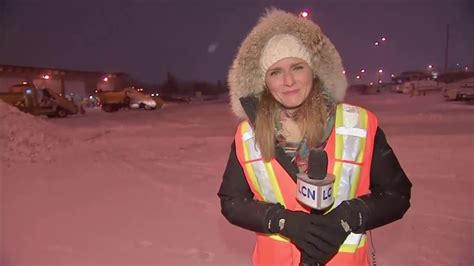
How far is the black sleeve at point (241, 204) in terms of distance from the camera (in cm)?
177

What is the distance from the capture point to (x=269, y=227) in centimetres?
173

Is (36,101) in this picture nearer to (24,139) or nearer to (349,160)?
(24,139)

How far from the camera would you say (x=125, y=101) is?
2792 centimetres

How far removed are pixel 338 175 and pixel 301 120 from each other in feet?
1.11

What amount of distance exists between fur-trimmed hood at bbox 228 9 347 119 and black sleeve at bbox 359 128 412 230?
15.3 inches

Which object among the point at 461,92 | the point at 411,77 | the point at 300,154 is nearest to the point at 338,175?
the point at 300,154

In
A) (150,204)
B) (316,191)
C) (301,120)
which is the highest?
(301,120)

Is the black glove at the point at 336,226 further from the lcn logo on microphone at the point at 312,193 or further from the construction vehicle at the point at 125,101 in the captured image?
the construction vehicle at the point at 125,101

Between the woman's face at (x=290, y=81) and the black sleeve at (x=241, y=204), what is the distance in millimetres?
400

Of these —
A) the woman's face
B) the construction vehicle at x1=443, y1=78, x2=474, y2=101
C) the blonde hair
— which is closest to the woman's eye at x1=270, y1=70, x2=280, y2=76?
the woman's face

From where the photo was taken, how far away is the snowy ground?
12.2 feet

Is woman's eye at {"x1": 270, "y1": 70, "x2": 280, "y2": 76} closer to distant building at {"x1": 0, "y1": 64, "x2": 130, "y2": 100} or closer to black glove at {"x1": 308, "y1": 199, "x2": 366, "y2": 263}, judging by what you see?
black glove at {"x1": 308, "y1": 199, "x2": 366, "y2": 263}

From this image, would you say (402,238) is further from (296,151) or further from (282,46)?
(282,46)

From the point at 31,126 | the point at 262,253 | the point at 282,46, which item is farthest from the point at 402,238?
the point at 31,126
